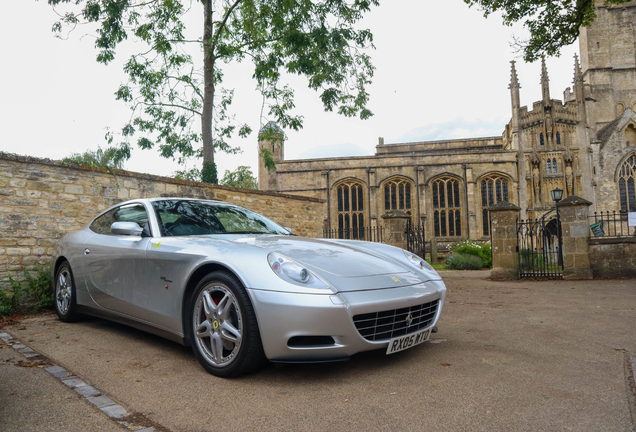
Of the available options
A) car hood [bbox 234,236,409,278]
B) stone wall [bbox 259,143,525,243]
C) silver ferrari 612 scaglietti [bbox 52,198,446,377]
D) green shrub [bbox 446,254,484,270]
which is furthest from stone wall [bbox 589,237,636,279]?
stone wall [bbox 259,143,525,243]

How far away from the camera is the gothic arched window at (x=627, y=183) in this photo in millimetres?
40219

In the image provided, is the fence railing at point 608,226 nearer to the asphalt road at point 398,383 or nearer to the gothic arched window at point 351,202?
the asphalt road at point 398,383

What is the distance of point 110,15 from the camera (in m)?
12.0

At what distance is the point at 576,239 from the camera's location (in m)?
9.80

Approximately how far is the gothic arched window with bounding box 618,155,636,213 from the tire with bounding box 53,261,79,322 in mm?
46718

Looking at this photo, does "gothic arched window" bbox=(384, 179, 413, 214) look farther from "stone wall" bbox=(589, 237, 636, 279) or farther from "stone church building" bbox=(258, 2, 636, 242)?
"stone wall" bbox=(589, 237, 636, 279)

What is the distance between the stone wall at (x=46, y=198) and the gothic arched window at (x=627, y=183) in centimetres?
4438

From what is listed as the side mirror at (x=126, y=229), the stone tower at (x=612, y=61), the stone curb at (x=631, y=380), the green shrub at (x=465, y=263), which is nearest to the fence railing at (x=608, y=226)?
the green shrub at (x=465, y=263)

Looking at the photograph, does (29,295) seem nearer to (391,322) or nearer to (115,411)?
(115,411)

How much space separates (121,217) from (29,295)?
8.14ft

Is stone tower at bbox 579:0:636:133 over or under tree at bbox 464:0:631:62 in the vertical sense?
over

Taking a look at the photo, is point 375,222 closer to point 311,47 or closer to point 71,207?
point 311,47

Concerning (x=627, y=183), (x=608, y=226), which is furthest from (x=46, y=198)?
(x=627, y=183)

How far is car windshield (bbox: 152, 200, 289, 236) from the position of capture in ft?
13.0
